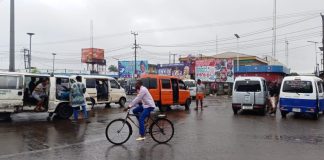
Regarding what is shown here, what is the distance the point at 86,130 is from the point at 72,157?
446cm

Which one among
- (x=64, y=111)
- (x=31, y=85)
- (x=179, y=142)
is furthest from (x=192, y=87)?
(x=179, y=142)

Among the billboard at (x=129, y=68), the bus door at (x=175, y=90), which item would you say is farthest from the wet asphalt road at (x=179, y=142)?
the billboard at (x=129, y=68)

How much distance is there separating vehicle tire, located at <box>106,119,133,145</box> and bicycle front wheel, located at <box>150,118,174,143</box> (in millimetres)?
668

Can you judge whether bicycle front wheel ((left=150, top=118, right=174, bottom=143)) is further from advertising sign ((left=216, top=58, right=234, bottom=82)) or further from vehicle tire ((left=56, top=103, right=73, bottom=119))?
advertising sign ((left=216, top=58, right=234, bottom=82))

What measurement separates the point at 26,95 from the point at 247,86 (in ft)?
34.4

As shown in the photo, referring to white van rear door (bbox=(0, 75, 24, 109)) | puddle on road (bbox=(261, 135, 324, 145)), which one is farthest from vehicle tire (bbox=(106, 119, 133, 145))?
white van rear door (bbox=(0, 75, 24, 109))

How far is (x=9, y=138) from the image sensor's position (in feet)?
35.8

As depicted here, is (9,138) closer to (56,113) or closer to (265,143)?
(56,113)

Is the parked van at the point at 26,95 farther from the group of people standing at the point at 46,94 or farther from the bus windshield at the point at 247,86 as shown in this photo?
the bus windshield at the point at 247,86

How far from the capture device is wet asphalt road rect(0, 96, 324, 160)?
28.5 ft

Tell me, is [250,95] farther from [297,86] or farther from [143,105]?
[143,105]

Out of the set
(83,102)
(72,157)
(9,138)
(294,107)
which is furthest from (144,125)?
(294,107)

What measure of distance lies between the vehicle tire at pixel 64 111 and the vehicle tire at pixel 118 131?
6.15 m

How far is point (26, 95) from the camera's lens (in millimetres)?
15250
